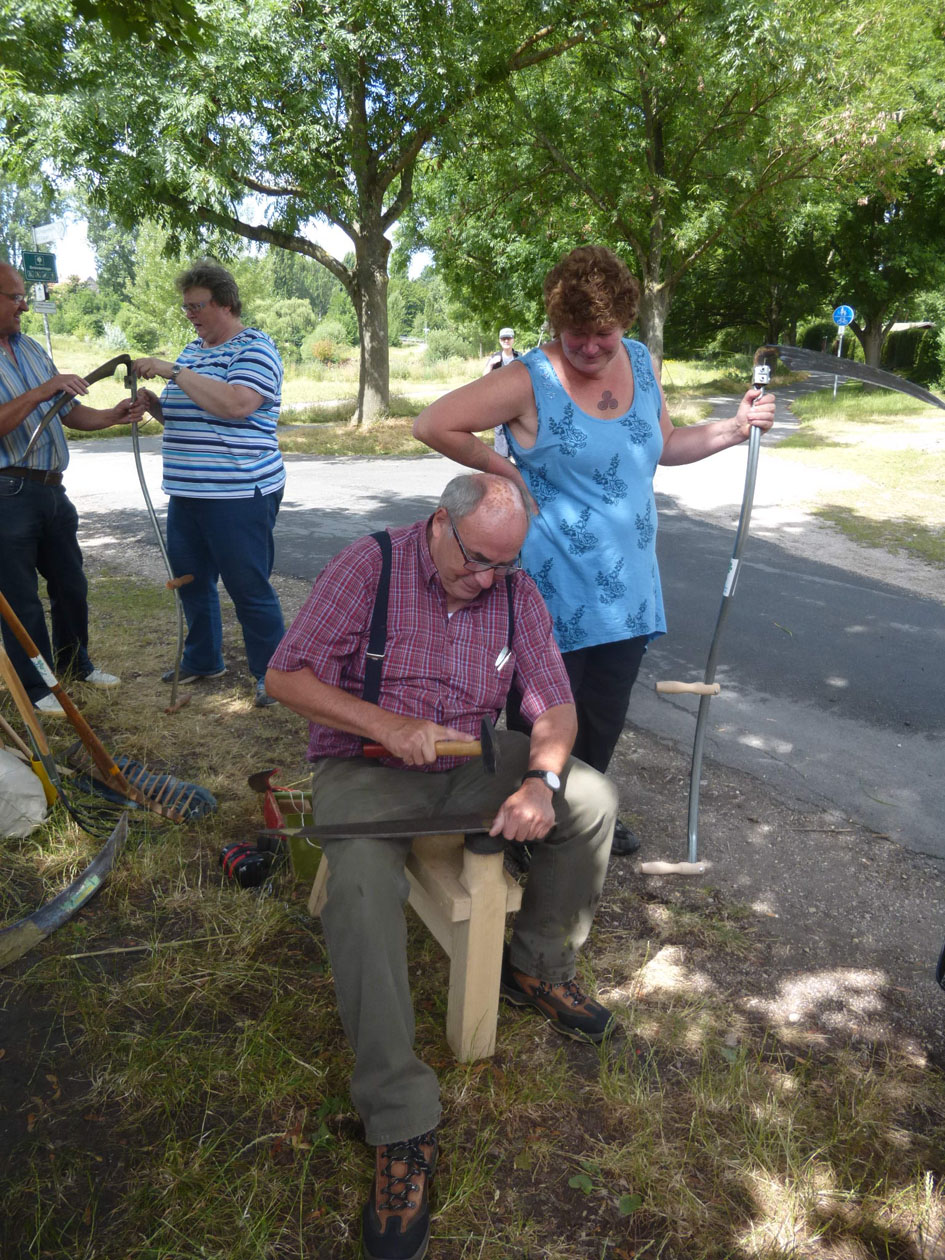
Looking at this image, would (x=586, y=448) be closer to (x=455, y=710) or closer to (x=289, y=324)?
(x=455, y=710)

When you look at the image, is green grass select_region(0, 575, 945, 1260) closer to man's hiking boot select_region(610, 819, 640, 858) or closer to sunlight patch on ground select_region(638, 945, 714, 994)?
sunlight patch on ground select_region(638, 945, 714, 994)

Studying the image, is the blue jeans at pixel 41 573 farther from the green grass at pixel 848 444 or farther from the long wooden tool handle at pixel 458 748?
the green grass at pixel 848 444

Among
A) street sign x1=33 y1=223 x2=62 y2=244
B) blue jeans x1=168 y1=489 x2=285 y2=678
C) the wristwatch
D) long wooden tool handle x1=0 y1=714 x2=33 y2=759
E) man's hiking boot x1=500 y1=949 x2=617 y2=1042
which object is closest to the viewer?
the wristwatch

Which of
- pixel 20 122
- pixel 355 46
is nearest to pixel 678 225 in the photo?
pixel 355 46

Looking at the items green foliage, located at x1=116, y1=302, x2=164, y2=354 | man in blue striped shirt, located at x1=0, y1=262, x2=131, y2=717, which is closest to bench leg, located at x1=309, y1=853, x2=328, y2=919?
man in blue striped shirt, located at x1=0, y1=262, x2=131, y2=717

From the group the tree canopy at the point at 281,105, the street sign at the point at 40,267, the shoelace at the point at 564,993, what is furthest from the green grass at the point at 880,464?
the street sign at the point at 40,267

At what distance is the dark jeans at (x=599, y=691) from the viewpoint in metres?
2.81

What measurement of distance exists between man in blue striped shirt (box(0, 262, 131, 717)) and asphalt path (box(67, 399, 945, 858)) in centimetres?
263

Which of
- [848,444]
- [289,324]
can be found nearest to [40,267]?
[848,444]

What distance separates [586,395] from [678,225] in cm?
1724

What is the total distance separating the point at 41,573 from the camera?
13.8 ft

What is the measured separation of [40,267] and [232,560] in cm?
1245

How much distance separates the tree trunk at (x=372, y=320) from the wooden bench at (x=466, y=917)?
14239 millimetres

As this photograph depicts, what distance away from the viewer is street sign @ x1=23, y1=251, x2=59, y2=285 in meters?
13.8
